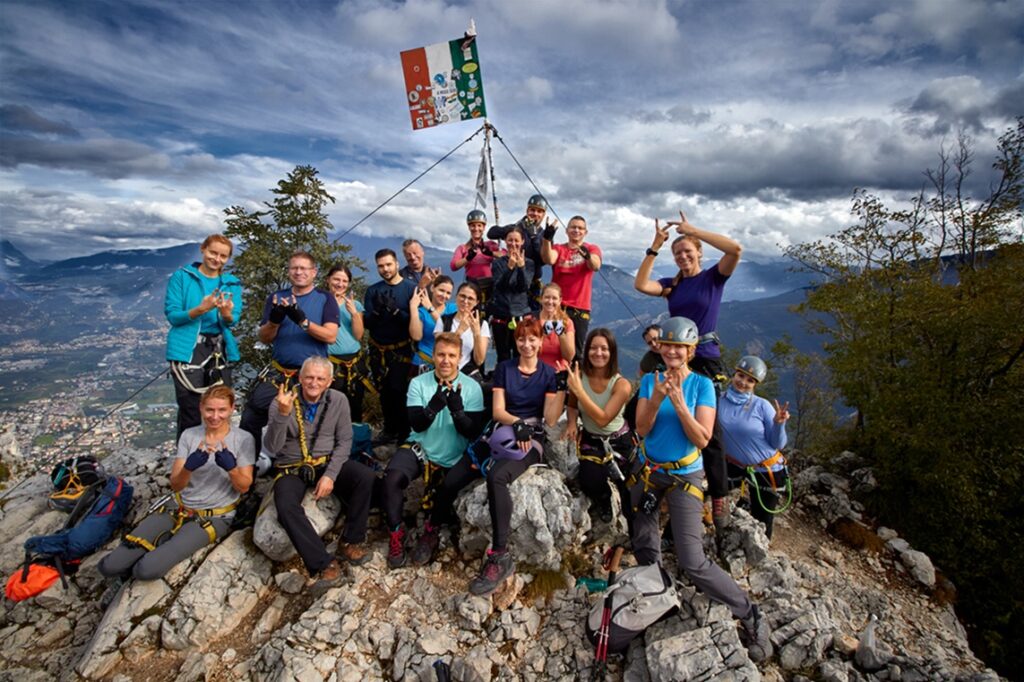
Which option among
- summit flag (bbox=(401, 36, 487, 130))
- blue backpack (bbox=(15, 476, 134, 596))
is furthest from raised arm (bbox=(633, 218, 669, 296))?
blue backpack (bbox=(15, 476, 134, 596))

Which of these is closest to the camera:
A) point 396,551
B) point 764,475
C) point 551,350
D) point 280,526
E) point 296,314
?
point 280,526

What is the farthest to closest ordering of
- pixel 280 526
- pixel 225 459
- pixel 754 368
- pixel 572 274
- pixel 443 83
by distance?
pixel 443 83 → pixel 572 274 → pixel 754 368 → pixel 280 526 → pixel 225 459

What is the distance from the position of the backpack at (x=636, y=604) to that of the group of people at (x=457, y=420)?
29 centimetres

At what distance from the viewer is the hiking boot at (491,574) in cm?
578

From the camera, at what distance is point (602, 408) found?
20.4ft

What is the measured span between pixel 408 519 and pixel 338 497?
1.28m

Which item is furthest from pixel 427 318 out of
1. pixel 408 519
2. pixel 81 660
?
pixel 81 660

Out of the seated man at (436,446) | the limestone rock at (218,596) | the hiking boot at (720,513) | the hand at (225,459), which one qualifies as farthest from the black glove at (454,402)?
the hiking boot at (720,513)

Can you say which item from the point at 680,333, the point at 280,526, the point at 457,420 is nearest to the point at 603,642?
the point at 457,420

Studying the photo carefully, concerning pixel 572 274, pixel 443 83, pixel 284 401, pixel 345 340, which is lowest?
pixel 284 401

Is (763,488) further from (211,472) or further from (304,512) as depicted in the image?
(211,472)

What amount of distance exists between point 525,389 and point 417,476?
2.11 meters

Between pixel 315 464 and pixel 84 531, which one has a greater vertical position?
pixel 315 464

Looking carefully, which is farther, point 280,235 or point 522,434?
point 280,235
